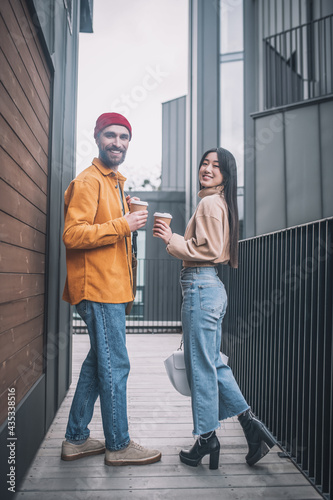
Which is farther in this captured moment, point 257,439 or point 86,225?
point 257,439

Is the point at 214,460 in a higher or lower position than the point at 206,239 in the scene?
lower

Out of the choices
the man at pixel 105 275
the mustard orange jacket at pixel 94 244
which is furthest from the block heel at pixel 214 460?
the mustard orange jacket at pixel 94 244

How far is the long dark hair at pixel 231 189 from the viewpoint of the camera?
226cm

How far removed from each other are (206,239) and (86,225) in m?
0.65

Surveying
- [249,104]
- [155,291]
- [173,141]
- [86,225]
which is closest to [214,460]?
[86,225]

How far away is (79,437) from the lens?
90.6 inches

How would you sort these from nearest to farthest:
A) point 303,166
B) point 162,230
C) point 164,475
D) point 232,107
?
point 164,475
point 162,230
point 303,166
point 232,107

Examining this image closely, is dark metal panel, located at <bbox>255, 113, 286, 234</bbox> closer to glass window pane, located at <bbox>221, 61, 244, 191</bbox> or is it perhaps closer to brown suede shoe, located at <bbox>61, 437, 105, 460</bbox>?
glass window pane, located at <bbox>221, 61, 244, 191</bbox>

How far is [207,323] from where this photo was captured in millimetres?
2150

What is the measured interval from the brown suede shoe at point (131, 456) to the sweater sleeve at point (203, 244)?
114 centimetres

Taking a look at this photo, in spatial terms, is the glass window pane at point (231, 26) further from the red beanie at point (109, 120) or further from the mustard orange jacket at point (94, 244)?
the mustard orange jacket at point (94, 244)

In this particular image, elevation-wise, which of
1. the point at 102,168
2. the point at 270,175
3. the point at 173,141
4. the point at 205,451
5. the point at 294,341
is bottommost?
the point at 205,451

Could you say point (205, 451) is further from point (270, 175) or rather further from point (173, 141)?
point (173, 141)

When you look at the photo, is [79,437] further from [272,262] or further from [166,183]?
[166,183]
